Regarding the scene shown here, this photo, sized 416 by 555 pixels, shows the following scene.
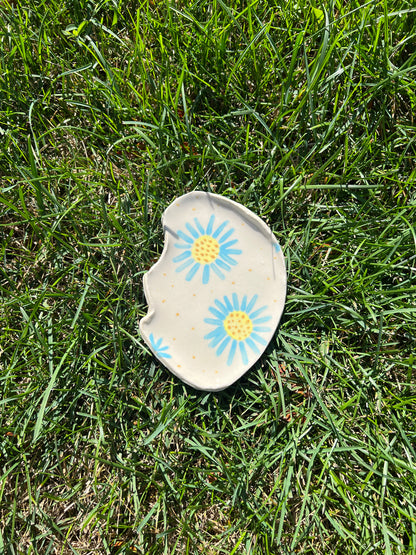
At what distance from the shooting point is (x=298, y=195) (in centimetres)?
130

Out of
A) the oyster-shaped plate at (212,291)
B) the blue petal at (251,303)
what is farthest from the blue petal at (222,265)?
the blue petal at (251,303)

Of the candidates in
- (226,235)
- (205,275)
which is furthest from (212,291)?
(226,235)

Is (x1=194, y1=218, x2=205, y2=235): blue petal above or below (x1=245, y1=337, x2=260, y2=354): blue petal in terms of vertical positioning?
above

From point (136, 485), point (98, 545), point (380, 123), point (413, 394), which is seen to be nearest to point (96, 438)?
point (136, 485)

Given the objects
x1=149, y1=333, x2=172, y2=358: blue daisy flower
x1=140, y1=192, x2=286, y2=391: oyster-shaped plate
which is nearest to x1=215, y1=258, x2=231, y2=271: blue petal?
x1=140, y1=192, x2=286, y2=391: oyster-shaped plate

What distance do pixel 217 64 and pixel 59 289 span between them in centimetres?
76

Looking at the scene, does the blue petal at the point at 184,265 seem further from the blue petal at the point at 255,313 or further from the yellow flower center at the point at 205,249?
the blue petal at the point at 255,313

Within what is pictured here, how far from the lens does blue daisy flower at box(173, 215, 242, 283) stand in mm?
1236

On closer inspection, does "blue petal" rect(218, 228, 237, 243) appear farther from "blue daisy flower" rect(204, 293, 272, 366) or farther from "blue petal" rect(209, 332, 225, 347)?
"blue petal" rect(209, 332, 225, 347)

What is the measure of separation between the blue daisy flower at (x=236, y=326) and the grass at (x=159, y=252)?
74 mm

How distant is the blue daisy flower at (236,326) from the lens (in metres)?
1.20

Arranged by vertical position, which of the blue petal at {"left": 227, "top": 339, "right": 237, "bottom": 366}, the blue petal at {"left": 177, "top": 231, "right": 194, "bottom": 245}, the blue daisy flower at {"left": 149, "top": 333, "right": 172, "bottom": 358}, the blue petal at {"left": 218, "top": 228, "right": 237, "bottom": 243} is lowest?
the blue daisy flower at {"left": 149, "top": 333, "right": 172, "bottom": 358}

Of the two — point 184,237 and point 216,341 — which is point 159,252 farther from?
point 216,341

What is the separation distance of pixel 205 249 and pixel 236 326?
221 millimetres
